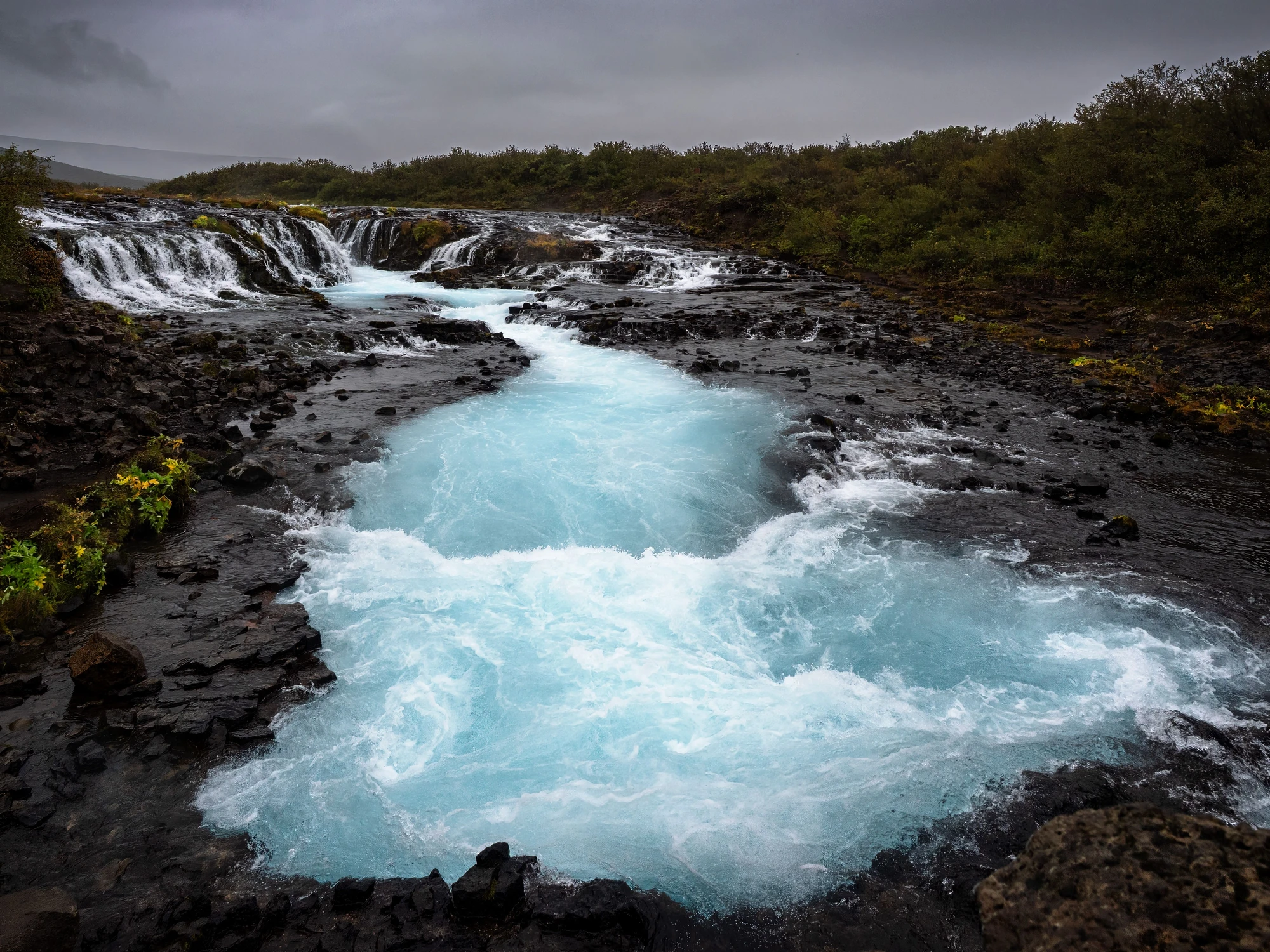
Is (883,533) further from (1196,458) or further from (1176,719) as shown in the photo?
(1196,458)

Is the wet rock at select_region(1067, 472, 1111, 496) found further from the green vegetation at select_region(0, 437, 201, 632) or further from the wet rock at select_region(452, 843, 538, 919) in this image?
the green vegetation at select_region(0, 437, 201, 632)

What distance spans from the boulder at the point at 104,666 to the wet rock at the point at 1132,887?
266 inches

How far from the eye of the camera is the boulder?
217 inches

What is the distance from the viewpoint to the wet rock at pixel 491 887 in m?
3.97

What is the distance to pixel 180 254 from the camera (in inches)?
822

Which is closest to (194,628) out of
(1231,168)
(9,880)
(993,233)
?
(9,880)

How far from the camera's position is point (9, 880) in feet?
13.1

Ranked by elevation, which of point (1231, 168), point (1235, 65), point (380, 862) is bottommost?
point (380, 862)

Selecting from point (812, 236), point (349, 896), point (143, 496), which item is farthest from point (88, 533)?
point (812, 236)

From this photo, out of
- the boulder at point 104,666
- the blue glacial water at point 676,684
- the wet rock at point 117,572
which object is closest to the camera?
the blue glacial water at point 676,684

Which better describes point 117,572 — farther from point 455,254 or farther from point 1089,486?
point 455,254

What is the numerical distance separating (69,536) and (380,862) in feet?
18.4

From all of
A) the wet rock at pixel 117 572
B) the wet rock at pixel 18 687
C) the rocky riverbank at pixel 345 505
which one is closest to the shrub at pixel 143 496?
the rocky riverbank at pixel 345 505

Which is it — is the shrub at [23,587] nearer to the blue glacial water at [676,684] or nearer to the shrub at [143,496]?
the shrub at [143,496]
